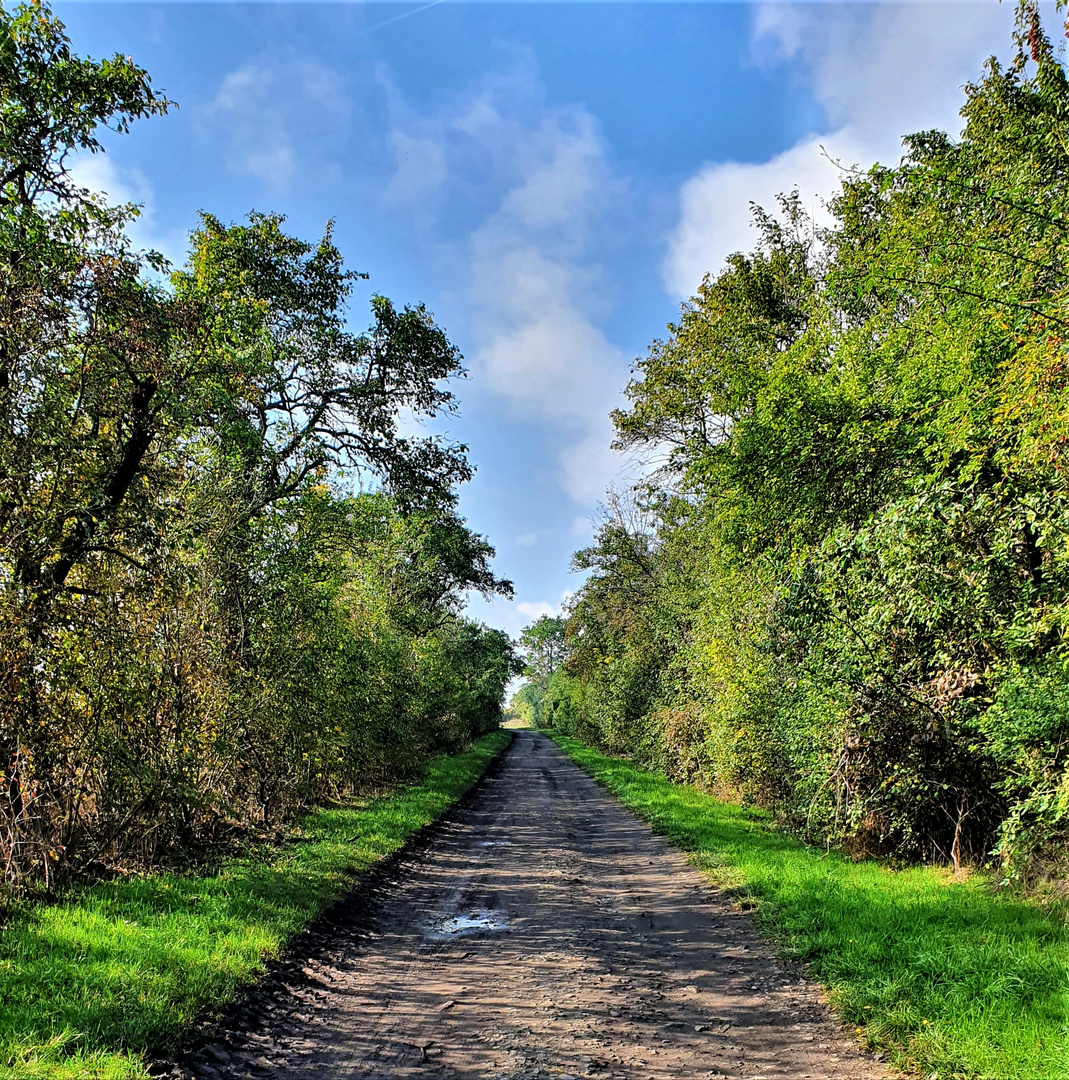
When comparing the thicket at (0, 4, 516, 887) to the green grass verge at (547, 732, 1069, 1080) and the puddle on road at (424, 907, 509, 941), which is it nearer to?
the puddle on road at (424, 907, 509, 941)

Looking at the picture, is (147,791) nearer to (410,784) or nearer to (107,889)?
(107,889)

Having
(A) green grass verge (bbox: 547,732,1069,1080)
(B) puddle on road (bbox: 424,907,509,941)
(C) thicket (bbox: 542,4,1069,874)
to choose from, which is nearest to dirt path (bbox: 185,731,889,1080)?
(B) puddle on road (bbox: 424,907,509,941)

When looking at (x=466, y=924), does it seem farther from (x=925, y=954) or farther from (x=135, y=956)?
(x=925, y=954)

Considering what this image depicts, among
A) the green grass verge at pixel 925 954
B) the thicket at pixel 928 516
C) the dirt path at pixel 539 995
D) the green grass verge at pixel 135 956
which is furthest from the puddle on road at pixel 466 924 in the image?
the thicket at pixel 928 516

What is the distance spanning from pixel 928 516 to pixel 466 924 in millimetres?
6617

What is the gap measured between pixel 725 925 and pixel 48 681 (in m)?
7.48

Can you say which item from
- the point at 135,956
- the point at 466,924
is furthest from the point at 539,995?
the point at 135,956

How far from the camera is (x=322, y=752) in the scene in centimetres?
1235

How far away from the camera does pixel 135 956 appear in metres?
5.02

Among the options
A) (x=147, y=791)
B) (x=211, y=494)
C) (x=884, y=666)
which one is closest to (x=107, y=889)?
(x=147, y=791)

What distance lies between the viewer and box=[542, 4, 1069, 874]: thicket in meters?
5.96

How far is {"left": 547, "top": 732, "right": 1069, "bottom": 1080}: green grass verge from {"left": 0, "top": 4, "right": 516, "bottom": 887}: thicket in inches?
271

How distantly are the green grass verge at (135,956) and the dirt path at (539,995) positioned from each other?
399 millimetres

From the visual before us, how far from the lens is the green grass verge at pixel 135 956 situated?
3826mm
